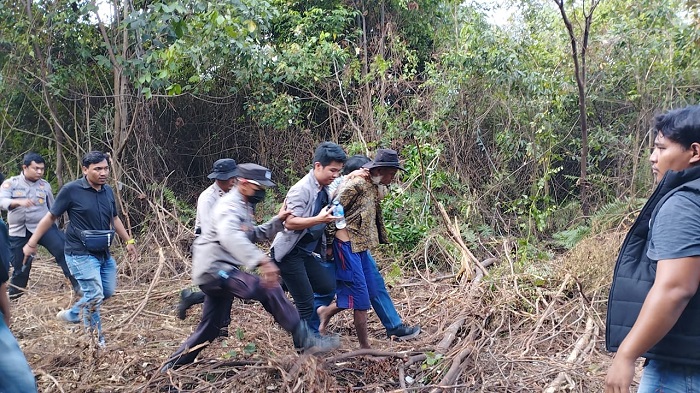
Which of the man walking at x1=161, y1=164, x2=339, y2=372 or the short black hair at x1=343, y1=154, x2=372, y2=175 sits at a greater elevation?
the short black hair at x1=343, y1=154, x2=372, y2=175

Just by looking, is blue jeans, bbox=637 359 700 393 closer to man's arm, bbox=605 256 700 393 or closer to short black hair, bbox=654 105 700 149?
man's arm, bbox=605 256 700 393

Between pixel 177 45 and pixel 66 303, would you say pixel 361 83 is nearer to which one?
pixel 177 45

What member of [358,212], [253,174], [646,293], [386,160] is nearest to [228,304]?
[253,174]

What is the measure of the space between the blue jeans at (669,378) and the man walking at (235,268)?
2220 millimetres

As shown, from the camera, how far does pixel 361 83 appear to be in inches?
406

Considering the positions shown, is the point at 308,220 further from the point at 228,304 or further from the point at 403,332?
the point at 403,332

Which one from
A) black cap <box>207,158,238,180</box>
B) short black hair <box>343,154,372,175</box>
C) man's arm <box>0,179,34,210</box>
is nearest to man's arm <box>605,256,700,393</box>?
short black hair <box>343,154,372,175</box>

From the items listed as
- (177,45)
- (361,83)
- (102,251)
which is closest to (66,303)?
(102,251)

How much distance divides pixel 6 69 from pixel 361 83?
5.86 m

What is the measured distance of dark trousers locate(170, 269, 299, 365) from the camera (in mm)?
3787

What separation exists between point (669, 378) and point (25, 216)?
244 inches

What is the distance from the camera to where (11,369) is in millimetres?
→ 2764

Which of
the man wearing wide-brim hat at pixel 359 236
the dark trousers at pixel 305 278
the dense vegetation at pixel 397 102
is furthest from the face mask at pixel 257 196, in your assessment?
the dense vegetation at pixel 397 102

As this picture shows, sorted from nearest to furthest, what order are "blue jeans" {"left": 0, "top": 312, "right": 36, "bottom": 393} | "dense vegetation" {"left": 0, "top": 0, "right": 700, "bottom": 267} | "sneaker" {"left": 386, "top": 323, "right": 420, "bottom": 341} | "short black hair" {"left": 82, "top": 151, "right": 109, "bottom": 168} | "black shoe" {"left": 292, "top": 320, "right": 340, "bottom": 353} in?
"blue jeans" {"left": 0, "top": 312, "right": 36, "bottom": 393}, "black shoe" {"left": 292, "top": 320, "right": 340, "bottom": 353}, "short black hair" {"left": 82, "top": 151, "right": 109, "bottom": 168}, "sneaker" {"left": 386, "top": 323, "right": 420, "bottom": 341}, "dense vegetation" {"left": 0, "top": 0, "right": 700, "bottom": 267}
